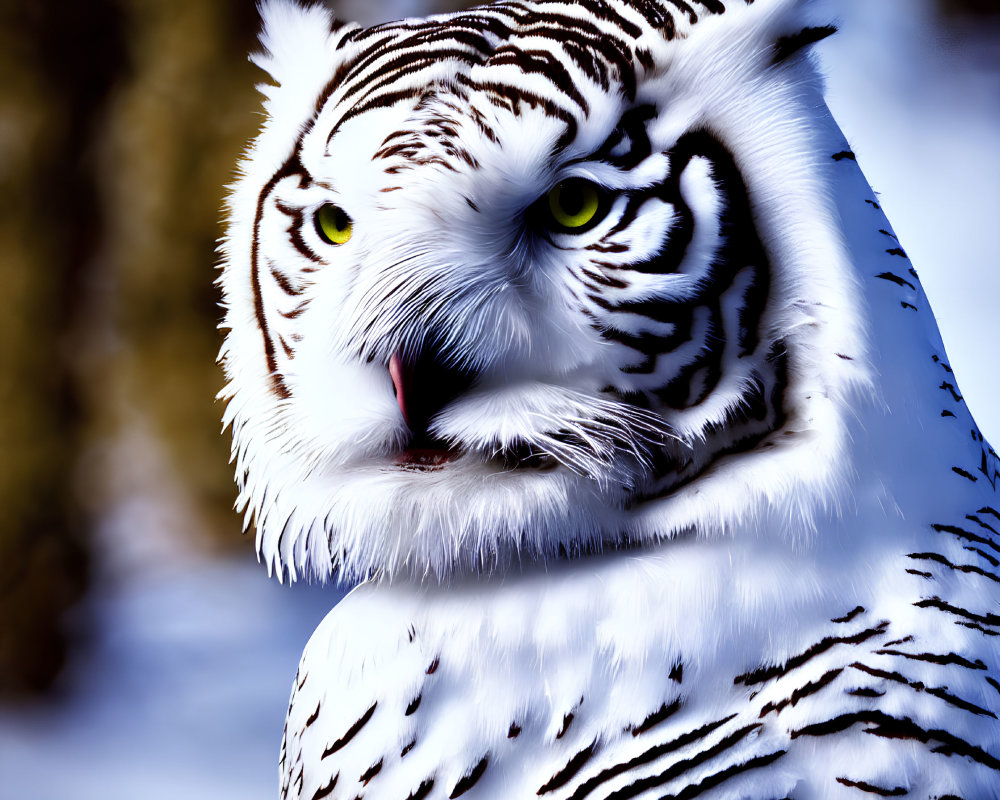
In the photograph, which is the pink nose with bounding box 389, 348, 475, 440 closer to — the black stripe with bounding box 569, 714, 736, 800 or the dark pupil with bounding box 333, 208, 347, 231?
the dark pupil with bounding box 333, 208, 347, 231

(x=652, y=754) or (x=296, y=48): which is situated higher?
(x=296, y=48)

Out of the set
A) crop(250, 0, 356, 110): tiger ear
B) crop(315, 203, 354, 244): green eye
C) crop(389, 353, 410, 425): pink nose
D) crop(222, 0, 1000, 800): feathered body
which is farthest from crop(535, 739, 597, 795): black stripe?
crop(250, 0, 356, 110): tiger ear

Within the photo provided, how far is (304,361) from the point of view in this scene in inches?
23.7

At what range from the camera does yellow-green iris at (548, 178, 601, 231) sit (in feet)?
1.71

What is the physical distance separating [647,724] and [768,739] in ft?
0.22

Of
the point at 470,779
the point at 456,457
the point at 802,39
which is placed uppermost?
the point at 802,39

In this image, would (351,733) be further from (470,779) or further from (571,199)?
(571,199)

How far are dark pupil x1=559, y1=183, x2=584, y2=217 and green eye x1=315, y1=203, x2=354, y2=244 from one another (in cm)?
15

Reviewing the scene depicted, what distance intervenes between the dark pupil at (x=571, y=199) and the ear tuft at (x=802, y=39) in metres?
0.15

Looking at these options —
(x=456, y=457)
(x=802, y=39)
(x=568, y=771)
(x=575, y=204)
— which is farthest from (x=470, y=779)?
(x=802, y=39)

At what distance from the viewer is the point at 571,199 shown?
20.7 inches

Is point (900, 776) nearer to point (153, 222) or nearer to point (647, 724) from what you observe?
point (647, 724)

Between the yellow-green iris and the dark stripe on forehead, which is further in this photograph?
the dark stripe on forehead

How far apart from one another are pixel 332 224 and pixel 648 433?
25 cm
